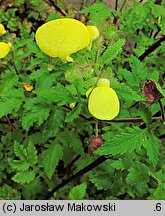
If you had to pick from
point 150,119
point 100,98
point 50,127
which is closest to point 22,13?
point 50,127

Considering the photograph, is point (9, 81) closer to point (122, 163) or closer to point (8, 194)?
point (8, 194)

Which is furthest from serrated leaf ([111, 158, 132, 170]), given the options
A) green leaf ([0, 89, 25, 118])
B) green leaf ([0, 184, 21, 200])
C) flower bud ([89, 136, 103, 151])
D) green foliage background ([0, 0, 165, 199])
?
green leaf ([0, 184, 21, 200])

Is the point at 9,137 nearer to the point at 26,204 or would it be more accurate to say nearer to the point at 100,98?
the point at 26,204

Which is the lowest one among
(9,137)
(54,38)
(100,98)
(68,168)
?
(68,168)

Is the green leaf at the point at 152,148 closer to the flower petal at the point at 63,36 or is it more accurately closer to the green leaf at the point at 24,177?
the flower petal at the point at 63,36

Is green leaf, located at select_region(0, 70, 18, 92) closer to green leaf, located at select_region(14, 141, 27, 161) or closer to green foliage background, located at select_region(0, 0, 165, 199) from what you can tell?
green foliage background, located at select_region(0, 0, 165, 199)

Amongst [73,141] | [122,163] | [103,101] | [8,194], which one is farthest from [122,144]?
[8,194]

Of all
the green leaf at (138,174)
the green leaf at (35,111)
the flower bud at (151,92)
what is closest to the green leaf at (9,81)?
the green leaf at (35,111)
